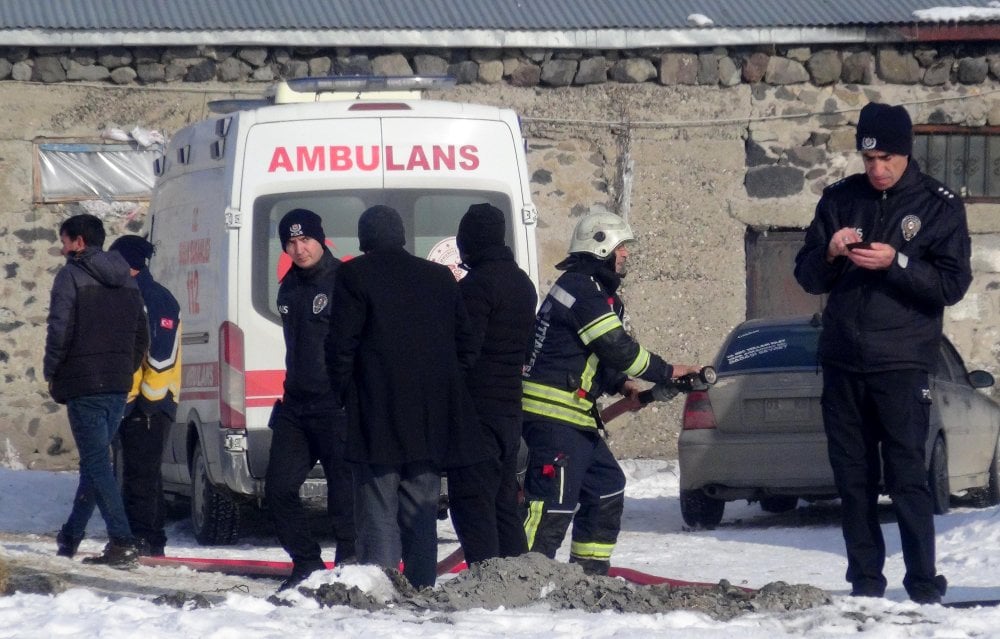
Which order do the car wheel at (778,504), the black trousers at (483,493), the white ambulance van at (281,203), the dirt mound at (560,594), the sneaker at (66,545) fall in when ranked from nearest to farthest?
the dirt mound at (560,594) < the black trousers at (483,493) < the sneaker at (66,545) < the white ambulance van at (281,203) < the car wheel at (778,504)

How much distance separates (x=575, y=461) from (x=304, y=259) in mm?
1661

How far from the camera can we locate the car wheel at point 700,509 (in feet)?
35.0

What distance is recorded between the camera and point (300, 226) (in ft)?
25.7

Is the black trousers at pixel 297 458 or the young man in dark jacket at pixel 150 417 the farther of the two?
the young man in dark jacket at pixel 150 417

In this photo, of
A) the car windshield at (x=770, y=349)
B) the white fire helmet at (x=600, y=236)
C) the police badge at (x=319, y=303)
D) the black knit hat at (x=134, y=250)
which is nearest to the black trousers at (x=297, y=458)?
the police badge at (x=319, y=303)

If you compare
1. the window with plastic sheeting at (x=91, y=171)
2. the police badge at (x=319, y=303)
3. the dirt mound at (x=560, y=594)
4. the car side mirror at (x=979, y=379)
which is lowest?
the dirt mound at (x=560, y=594)

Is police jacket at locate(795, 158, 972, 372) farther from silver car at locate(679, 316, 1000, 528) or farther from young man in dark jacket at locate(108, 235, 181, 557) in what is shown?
young man in dark jacket at locate(108, 235, 181, 557)

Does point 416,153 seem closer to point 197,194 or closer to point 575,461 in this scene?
point 197,194

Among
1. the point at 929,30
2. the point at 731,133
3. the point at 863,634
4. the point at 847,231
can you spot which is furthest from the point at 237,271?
the point at 929,30

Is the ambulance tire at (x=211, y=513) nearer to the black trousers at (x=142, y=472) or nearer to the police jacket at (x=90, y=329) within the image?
the black trousers at (x=142, y=472)

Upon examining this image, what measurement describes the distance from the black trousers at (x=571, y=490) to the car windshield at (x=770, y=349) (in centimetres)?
320

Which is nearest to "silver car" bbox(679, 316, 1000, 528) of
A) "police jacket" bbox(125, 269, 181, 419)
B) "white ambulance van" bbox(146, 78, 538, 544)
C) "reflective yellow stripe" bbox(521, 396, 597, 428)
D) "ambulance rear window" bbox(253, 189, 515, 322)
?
"white ambulance van" bbox(146, 78, 538, 544)

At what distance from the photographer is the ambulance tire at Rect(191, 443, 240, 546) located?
997 centimetres

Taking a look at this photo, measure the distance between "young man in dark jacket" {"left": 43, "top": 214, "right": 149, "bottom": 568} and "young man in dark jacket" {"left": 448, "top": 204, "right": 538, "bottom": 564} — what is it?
2139 millimetres
